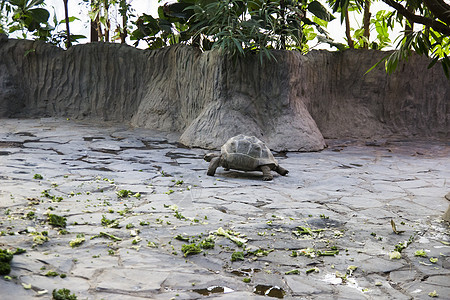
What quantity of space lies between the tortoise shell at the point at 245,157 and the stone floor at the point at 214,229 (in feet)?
0.55

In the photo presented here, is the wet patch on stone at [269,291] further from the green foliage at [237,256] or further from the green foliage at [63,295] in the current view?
the green foliage at [63,295]

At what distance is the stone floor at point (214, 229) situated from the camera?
2.72 m

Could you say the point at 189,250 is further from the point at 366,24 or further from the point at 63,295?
the point at 366,24

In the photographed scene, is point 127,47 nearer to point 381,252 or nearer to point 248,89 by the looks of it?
point 248,89

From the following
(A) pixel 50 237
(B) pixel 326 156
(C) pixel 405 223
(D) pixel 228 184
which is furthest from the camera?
(B) pixel 326 156

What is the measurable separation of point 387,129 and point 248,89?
3.78 m

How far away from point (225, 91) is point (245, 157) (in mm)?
3027

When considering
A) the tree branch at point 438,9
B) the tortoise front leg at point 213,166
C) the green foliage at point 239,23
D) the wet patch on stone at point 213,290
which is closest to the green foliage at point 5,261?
the wet patch on stone at point 213,290

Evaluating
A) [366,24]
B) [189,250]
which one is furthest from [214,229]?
[366,24]

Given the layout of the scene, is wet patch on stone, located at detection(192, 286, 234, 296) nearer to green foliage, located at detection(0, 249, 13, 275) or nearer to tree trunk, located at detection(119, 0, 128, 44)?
green foliage, located at detection(0, 249, 13, 275)

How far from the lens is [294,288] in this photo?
9.03ft

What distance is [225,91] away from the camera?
877 cm

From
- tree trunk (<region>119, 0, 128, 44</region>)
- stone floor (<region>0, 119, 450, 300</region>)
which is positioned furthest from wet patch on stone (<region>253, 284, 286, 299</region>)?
tree trunk (<region>119, 0, 128, 44</region>)

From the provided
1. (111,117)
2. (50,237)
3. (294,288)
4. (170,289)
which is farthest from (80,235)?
(111,117)
